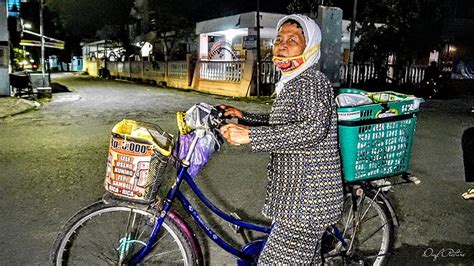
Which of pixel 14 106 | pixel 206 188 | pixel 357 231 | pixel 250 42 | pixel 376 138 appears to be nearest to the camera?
pixel 376 138

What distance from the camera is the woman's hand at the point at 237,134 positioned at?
2.15 metres

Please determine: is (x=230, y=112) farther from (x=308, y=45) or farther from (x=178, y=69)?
(x=178, y=69)

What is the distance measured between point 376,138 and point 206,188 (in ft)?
10.9

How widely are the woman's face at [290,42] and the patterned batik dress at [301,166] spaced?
0.41 ft

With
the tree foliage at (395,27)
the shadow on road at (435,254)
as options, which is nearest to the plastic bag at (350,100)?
the shadow on road at (435,254)

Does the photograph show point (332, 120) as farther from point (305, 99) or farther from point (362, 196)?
point (362, 196)

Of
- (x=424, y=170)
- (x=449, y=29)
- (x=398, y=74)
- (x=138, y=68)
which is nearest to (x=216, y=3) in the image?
(x=138, y=68)

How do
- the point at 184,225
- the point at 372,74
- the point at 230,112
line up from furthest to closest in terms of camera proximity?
the point at 372,74 < the point at 230,112 < the point at 184,225

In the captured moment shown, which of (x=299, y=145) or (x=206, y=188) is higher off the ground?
(x=299, y=145)

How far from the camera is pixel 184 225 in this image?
2.47 m

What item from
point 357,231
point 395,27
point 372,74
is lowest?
point 357,231

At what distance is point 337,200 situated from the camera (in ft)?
7.51

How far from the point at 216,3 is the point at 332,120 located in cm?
2466

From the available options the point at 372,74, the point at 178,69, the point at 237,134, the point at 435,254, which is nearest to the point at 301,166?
the point at 237,134
